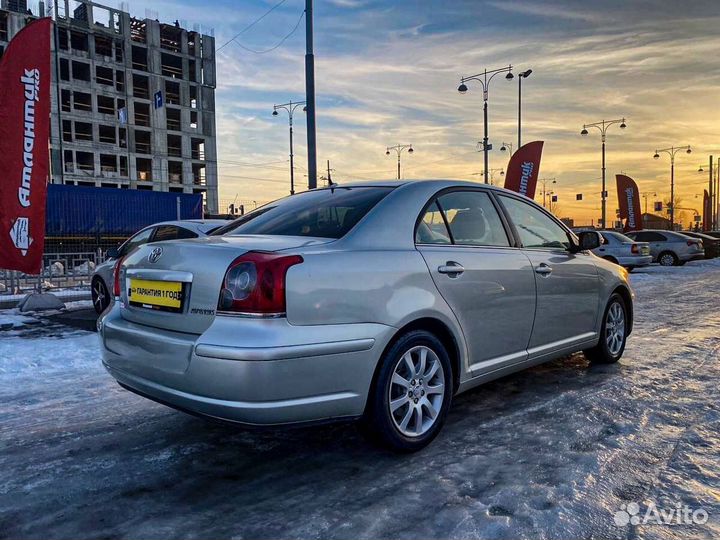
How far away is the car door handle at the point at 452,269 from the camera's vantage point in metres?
3.30

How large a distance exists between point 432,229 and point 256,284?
133 cm

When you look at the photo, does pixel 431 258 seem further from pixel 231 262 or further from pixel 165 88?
pixel 165 88

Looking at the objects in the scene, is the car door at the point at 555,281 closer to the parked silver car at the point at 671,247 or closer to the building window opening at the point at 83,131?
the parked silver car at the point at 671,247

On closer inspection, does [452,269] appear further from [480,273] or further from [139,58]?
[139,58]

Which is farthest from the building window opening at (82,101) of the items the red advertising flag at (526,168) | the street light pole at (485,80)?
the red advertising flag at (526,168)

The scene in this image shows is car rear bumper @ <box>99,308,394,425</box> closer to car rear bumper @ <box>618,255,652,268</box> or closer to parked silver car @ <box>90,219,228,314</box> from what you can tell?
parked silver car @ <box>90,219,228,314</box>

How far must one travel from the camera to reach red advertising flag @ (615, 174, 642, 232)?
31.2 metres

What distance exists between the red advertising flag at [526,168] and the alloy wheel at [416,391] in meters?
19.5

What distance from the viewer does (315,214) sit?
3469 millimetres

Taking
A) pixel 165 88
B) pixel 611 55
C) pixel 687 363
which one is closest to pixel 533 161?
pixel 611 55

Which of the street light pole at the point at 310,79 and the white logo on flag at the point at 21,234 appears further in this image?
the street light pole at the point at 310,79

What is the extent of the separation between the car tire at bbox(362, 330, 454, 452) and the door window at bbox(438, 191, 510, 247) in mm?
Answer: 824

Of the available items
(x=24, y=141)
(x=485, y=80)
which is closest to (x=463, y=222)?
(x=24, y=141)
